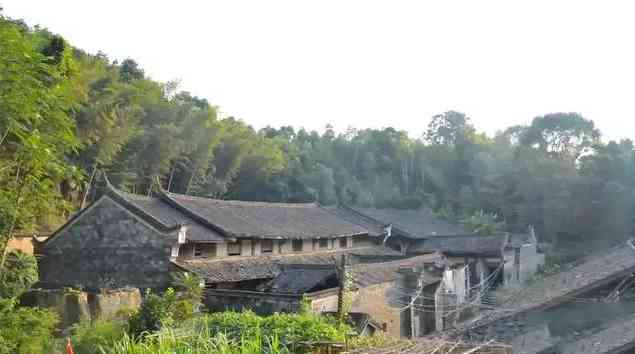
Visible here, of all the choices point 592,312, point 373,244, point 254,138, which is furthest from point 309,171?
point 592,312

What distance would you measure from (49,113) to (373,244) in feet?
62.1

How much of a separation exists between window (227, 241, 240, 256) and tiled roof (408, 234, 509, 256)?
10.2m

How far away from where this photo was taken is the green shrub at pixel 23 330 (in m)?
10.4

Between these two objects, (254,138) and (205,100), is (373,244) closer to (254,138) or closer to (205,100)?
(254,138)

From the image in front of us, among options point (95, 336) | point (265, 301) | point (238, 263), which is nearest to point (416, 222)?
point (238, 263)

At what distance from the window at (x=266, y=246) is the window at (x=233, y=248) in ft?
4.15

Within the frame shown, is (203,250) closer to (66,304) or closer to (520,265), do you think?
(66,304)

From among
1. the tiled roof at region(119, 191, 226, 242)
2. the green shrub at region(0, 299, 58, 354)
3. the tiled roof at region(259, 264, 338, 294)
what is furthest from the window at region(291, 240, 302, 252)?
the green shrub at region(0, 299, 58, 354)

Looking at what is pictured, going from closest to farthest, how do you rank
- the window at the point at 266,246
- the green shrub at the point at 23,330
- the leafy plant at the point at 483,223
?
the green shrub at the point at 23,330, the window at the point at 266,246, the leafy plant at the point at 483,223

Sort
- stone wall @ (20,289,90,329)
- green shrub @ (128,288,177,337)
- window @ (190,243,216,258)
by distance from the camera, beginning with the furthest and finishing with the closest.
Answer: window @ (190,243,216,258) < stone wall @ (20,289,90,329) < green shrub @ (128,288,177,337)

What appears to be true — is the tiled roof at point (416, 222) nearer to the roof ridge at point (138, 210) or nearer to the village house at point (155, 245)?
the village house at point (155, 245)

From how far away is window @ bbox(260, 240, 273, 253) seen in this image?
2070 cm

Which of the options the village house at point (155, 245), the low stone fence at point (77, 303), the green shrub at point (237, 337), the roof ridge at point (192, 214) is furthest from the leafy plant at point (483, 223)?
the green shrub at point (237, 337)

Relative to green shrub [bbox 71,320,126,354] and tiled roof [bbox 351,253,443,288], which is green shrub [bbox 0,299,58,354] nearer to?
green shrub [bbox 71,320,126,354]
